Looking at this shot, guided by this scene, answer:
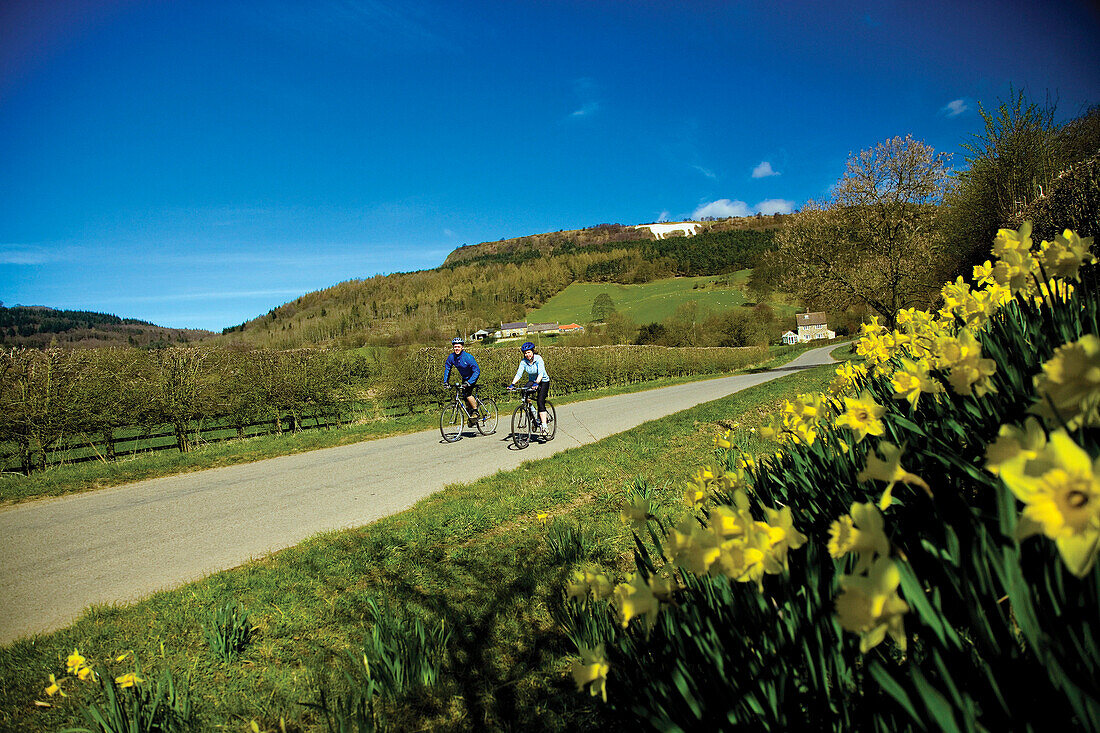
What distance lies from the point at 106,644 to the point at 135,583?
157 cm

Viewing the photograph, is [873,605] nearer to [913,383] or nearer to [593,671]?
[593,671]

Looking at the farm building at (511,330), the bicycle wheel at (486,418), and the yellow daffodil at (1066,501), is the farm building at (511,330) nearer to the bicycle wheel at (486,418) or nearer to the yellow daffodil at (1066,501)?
the bicycle wheel at (486,418)

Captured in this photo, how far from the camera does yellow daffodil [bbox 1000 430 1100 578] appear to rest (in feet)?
1.78

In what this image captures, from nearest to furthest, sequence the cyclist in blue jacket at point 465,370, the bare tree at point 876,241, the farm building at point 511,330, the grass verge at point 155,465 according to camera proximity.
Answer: the grass verge at point 155,465 → the cyclist in blue jacket at point 465,370 → the bare tree at point 876,241 → the farm building at point 511,330

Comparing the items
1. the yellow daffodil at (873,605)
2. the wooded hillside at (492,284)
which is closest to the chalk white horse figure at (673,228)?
the wooded hillside at (492,284)

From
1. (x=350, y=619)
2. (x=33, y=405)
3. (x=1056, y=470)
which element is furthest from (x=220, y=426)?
(x=1056, y=470)

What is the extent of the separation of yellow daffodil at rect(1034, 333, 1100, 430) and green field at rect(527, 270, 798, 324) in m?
74.6

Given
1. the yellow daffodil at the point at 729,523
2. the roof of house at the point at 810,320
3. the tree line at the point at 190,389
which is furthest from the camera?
the roof of house at the point at 810,320

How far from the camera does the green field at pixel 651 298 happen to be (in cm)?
8031

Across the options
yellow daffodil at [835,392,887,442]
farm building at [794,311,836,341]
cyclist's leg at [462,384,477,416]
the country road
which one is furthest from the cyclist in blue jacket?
farm building at [794,311,836,341]

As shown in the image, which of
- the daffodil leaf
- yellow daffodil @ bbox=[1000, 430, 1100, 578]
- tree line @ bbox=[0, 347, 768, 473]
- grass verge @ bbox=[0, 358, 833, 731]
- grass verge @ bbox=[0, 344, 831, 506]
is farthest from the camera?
tree line @ bbox=[0, 347, 768, 473]

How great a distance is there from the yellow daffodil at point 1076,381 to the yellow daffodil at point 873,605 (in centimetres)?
33

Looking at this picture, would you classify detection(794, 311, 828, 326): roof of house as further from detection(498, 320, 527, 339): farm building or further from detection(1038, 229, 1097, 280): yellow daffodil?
detection(1038, 229, 1097, 280): yellow daffodil

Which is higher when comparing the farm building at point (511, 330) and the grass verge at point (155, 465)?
the farm building at point (511, 330)
